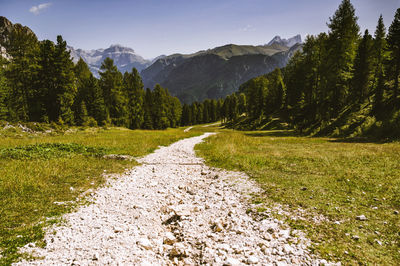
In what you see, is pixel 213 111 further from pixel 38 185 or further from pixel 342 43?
pixel 38 185

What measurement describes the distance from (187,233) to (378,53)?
2337 inches

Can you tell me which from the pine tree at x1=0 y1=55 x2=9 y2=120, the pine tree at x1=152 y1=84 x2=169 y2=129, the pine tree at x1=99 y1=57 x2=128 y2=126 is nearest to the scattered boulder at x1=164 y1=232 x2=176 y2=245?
the pine tree at x1=99 y1=57 x2=128 y2=126

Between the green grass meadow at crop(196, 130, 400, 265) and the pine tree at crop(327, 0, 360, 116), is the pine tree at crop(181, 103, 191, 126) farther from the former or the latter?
the green grass meadow at crop(196, 130, 400, 265)

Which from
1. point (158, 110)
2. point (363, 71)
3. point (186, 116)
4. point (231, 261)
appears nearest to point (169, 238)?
point (231, 261)

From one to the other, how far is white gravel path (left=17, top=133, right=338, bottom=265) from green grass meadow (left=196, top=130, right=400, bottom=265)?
0.81 metres

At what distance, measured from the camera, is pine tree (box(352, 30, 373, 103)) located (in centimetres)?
3716

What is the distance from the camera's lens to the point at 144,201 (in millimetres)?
8297

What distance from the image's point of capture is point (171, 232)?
6234 mm

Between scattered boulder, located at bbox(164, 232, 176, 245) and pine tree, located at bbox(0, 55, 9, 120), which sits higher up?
pine tree, located at bbox(0, 55, 9, 120)

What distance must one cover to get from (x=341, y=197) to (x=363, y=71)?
141 feet

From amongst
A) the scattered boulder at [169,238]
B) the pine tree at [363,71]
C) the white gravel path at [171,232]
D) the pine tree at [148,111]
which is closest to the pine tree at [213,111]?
the pine tree at [148,111]

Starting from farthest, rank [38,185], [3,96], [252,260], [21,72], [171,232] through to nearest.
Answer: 1. [3,96]
2. [21,72]
3. [38,185]
4. [171,232]
5. [252,260]

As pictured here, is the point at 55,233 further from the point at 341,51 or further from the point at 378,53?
the point at 378,53

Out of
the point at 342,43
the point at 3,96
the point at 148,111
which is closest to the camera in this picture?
the point at 342,43
